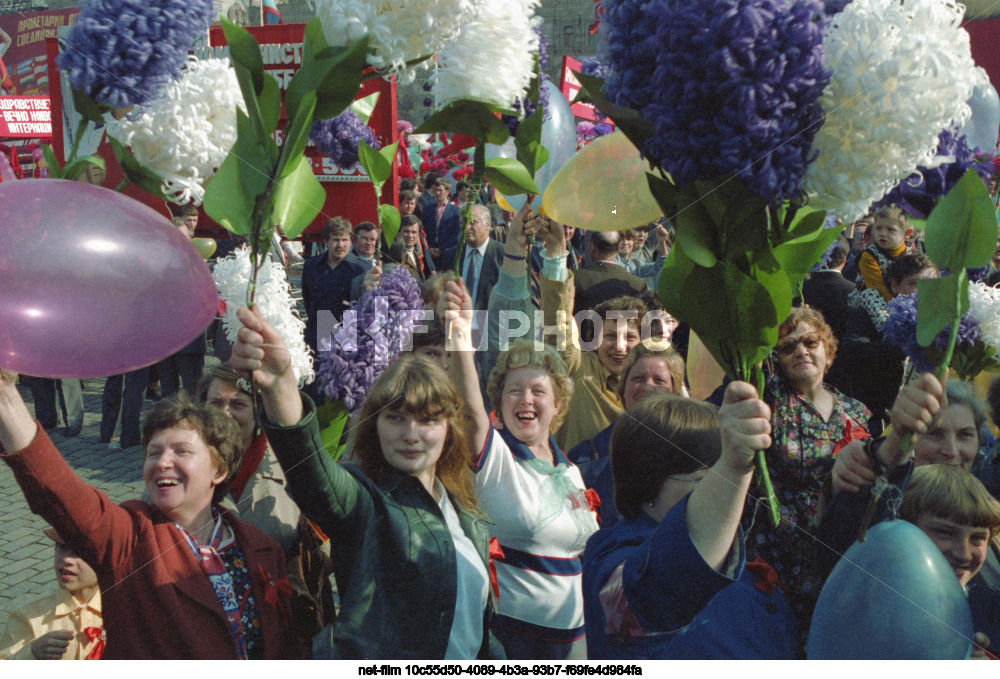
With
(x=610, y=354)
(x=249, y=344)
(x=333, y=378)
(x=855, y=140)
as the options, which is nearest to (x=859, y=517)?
(x=855, y=140)

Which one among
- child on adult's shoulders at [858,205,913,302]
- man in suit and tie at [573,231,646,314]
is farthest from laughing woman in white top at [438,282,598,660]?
child on adult's shoulders at [858,205,913,302]

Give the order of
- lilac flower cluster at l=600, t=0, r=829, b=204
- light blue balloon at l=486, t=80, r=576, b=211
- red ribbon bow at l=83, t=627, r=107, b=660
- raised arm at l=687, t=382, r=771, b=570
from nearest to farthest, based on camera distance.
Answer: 1. lilac flower cluster at l=600, t=0, r=829, b=204
2. raised arm at l=687, t=382, r=771, b=570
3. red ribbon bow at l=83, t=627, r=107, b=660
4. light blue balloon at l=486, t=80, r=576, b=211

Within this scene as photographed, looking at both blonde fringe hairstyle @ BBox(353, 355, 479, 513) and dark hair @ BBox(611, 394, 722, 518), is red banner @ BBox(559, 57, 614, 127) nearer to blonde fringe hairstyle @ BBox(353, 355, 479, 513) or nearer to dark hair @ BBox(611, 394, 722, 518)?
blonde fringe hairstyle @ BBox(353, 355, 479, 513)

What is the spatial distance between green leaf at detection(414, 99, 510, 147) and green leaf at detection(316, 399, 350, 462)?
94cm

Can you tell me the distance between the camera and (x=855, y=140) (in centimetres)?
133

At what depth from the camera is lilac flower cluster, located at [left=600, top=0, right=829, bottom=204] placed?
125 centimetres

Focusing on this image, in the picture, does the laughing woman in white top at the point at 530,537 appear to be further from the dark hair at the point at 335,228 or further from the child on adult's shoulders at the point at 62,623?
the dark hair at the point at 335,228

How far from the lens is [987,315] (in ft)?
8.96

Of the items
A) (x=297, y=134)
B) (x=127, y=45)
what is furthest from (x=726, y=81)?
(x=127, y=45)

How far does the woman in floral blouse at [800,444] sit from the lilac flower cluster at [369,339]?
3.99ft

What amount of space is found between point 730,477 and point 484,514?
0.93 m

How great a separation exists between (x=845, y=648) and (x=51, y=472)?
1.67 metres

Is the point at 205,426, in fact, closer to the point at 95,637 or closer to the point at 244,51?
the point at 95,637

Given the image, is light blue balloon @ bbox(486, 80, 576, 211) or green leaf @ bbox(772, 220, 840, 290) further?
light blue balloon @ bbox(486, 80, 576, 211)
